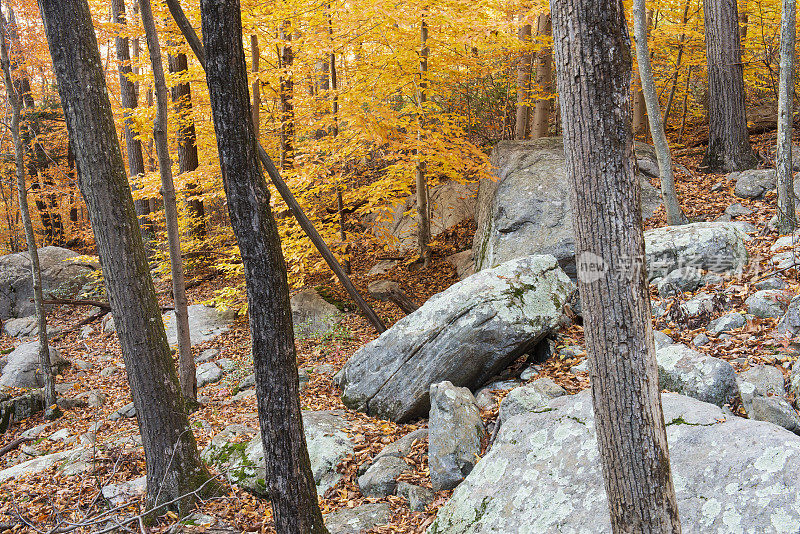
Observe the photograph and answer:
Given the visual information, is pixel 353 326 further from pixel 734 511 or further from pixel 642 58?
pixel 734 511

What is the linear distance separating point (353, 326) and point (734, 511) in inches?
278

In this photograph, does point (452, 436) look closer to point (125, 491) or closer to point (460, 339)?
point (460, 339)

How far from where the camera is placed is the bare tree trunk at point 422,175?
895cm

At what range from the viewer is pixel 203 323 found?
11.0 meters

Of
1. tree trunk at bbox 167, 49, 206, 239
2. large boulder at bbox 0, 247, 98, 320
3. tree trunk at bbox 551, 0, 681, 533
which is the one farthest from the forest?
large boulder at bbox 0, 247, 98, 320

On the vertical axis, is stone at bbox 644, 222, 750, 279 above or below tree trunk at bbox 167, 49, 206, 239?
below

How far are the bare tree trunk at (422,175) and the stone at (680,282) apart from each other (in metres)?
4.32

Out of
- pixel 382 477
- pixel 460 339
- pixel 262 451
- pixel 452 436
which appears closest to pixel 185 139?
pixel 262 451

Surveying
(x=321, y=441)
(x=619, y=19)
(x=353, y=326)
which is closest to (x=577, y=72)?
(x=619, y=19)

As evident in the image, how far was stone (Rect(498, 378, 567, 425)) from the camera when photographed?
14.6 ft

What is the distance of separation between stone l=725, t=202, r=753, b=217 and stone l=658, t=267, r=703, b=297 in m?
2.43

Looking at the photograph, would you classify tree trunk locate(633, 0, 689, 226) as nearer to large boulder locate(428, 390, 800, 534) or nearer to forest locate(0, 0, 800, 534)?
forest locate(0, 0, 800, 534)

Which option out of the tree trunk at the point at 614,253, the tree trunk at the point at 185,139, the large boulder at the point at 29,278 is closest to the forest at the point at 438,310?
the tree trunk at the point at 614,253

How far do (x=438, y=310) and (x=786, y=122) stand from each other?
522 cm
